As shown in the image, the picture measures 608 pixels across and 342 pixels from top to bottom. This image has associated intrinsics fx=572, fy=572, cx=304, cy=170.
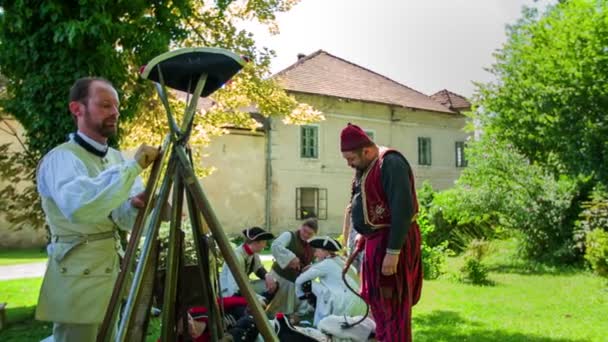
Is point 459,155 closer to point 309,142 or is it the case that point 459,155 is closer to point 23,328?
point 309,142

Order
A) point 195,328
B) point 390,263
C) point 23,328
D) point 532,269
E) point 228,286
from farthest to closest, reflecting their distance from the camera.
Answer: point 532,269 < point 23,328 < point 228,286 < point 195,328 < point 390,263

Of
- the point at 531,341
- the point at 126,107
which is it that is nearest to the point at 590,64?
the point at 531,341

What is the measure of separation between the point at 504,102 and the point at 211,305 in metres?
13.9

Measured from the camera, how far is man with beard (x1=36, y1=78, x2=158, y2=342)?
243 cm

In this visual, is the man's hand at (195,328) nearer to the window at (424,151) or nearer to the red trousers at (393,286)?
the red trousers at (393,286)

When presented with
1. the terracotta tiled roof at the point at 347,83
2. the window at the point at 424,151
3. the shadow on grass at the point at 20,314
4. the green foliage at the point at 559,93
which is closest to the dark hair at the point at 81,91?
the shadow on grass at the point at 20,314

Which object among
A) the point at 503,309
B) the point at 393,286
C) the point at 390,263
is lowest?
the point at 503,309

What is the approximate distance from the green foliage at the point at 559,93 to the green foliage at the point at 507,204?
1.65ft

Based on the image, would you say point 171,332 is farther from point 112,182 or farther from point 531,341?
point 531,341

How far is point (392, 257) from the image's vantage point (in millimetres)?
3439

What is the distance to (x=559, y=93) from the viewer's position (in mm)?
13148

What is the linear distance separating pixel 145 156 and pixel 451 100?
2732cm

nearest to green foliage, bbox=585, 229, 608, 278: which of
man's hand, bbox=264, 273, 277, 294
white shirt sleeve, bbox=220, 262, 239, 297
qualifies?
man's hand, bbox=264, 273, 277, 294

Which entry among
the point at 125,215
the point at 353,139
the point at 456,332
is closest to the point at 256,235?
the point at 456,332
